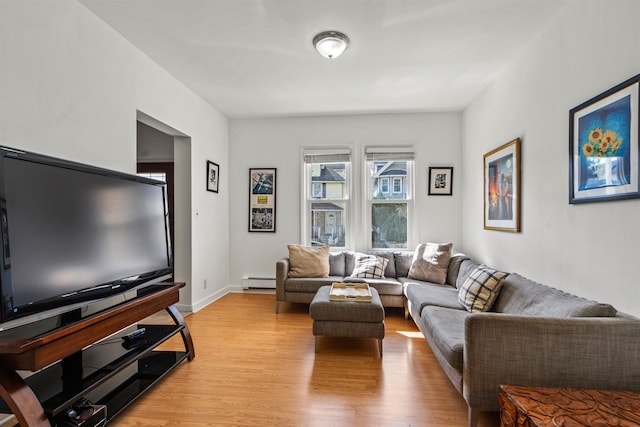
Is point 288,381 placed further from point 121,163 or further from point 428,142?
point 428,142

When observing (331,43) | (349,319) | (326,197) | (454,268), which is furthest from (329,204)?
(331,43)

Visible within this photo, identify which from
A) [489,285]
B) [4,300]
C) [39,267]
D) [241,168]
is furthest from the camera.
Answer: [241,168]

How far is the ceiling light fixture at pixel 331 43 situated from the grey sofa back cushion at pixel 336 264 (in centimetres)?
253

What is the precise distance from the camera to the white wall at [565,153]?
Result: 175cm

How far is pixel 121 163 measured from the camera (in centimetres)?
261

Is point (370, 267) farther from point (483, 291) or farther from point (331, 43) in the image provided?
point (331, 43)

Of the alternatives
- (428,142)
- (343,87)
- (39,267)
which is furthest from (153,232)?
(428,142)

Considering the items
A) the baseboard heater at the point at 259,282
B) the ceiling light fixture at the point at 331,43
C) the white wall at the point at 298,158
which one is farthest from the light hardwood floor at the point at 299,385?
the ceiling light fixture at the point at 331,43

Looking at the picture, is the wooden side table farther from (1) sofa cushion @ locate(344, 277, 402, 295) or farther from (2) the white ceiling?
(2) the white ceiling

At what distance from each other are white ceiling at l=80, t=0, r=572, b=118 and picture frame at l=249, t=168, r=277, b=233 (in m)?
1.19

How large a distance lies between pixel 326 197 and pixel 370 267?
131 centimetres

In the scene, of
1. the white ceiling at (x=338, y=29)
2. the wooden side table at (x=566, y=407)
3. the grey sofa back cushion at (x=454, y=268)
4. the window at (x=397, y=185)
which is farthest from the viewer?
the window at (x=397, y=185)

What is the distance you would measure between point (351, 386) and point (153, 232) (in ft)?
6.11

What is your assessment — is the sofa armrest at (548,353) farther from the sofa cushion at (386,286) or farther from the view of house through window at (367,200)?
the view of house through window at (367,200)
